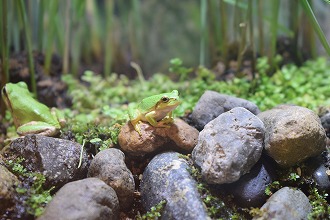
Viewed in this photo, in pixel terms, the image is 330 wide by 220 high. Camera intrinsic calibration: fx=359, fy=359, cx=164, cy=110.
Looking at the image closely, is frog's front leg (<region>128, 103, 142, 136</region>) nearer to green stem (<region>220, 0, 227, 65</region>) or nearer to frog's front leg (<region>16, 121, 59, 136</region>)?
frog's front leg (<region>16, 121, 59, 136</region>)

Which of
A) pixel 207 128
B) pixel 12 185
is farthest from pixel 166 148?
pixel 12 185

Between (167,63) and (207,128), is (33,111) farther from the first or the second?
(167,63)

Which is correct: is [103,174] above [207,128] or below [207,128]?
below

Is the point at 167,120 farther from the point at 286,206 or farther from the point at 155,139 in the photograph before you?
the point at 286,206

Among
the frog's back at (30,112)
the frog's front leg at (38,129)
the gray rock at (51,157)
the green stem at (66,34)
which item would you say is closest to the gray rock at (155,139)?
the gray rock at (51,157)

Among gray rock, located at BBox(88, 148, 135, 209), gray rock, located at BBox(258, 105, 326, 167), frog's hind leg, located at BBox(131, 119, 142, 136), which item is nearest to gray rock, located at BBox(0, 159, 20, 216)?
gray rock, located at BBox(88, 148, 135, 209)
